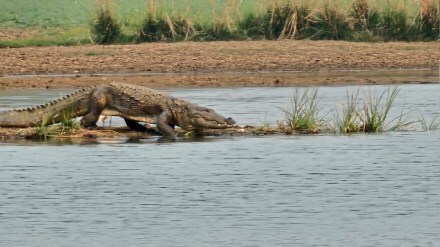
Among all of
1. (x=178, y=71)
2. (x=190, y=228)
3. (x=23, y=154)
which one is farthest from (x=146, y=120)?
(x=178, y=71)

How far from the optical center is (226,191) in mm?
14016

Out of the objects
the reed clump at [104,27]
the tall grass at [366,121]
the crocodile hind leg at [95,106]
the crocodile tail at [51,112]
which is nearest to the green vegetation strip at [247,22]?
the reed clump at [104,27]

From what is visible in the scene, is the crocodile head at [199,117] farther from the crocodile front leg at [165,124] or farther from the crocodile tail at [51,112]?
the crocodile tail at [51,112]

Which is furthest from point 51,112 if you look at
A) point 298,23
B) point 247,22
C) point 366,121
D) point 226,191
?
point 298,23

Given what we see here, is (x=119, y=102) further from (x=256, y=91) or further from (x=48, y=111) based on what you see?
(x=256, y=91)

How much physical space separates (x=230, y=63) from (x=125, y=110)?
9.62 metres

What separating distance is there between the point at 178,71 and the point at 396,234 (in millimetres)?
14876

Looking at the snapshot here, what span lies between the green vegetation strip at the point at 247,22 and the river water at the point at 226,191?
1015cm

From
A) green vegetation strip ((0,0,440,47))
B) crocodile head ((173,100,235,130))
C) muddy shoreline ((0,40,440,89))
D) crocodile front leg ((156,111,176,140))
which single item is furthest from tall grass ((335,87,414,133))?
green vegetation strip ((0,0,440,47))

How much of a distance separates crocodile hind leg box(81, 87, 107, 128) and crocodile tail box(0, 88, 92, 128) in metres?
0.08

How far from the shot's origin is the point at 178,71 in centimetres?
2659

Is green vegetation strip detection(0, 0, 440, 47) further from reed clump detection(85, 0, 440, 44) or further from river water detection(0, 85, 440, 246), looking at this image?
river water detection(0, 85, 440, 246)

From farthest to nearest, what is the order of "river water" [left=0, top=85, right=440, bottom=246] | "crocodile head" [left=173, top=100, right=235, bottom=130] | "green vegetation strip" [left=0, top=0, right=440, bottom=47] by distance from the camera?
"green vegetation strip" [left=0, top=0, right=440, bottom=47], "crocodile head" [left=173, top=100, right=235, bottom=130], "river water" [left=0, top=85, right=440, bottom=246]

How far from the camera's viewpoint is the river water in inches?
473
